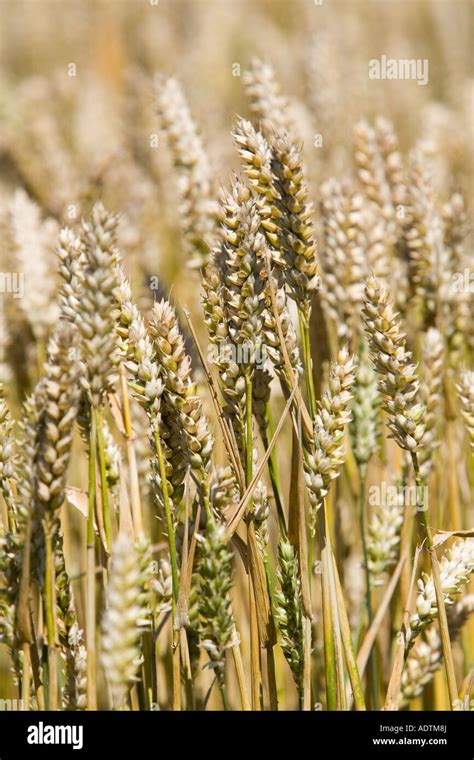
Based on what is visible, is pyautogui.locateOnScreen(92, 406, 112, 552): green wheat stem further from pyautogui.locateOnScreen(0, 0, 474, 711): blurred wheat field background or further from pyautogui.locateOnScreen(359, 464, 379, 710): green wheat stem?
pyautogui.locateOnScreen(359, 464, 379, 710): green wheat stem

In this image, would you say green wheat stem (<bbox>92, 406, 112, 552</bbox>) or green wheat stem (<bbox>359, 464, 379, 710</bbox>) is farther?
green wheat stem (<bbox>359, 464, 379, 710</bbox>)

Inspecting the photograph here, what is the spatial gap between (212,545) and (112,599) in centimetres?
15

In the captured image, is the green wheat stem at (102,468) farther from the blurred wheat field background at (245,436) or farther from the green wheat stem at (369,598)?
the green wheat stem at (369,598)

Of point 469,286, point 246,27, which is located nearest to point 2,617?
point 469,286

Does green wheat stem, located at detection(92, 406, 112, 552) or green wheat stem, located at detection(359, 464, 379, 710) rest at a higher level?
green wheat stem, located at detection(92, 406, 112, 552)

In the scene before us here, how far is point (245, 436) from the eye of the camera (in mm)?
722

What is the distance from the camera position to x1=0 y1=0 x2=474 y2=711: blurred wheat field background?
0.69 m

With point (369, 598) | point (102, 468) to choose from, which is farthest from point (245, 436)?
point (369, 598)

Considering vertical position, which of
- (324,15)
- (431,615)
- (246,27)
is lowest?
(431,615)

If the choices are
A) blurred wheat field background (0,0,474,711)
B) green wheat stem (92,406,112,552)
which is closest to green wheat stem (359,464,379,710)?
blurred wheat field background (0,0,474,711)

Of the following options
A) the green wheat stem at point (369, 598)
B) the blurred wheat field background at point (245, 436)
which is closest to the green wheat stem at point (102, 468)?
the blurred wheat field background at point (245, 436)

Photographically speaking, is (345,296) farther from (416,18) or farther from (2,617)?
(416,18)

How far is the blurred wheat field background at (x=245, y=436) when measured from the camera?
0.69 meters

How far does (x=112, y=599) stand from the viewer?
56cm
